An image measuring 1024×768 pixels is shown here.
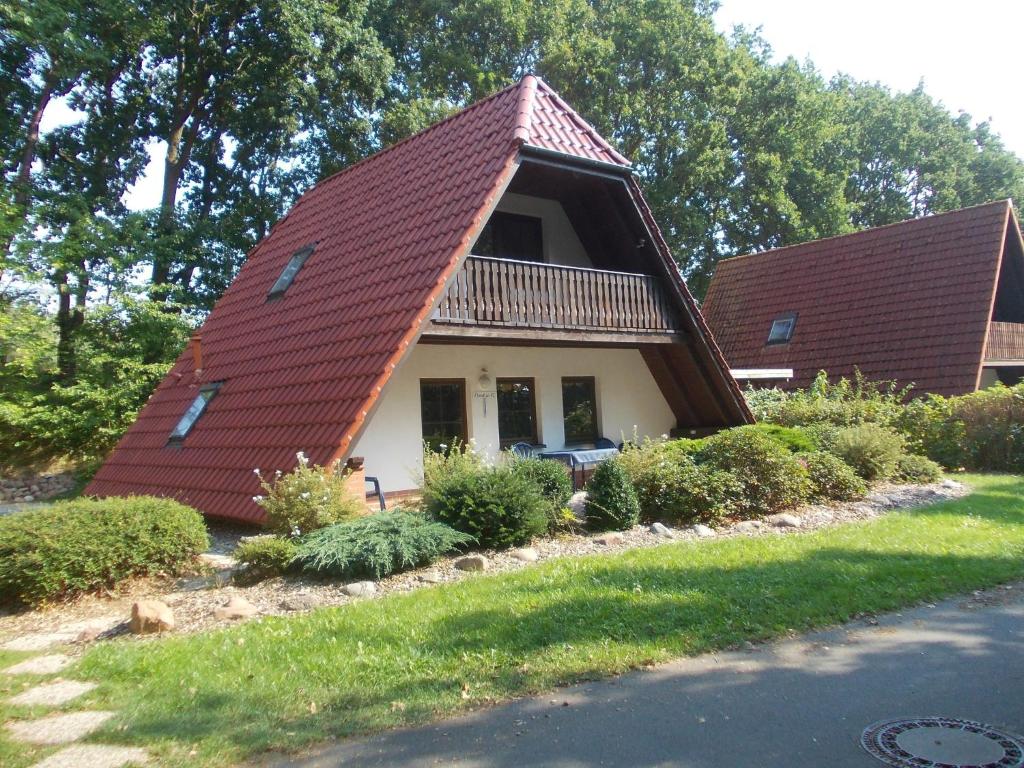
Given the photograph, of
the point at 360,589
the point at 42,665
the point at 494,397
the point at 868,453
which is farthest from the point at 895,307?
the point at 42,665

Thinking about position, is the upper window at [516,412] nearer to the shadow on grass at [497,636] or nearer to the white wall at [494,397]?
the white wall at [494,397]

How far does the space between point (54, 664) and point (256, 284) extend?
36.9 ft

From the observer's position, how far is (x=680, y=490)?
10766mm

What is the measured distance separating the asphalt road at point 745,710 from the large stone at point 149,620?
116 inches

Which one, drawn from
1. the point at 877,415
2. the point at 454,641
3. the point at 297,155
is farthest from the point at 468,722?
the point at 297,155

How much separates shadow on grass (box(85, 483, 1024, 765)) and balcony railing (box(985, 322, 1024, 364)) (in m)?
13.7

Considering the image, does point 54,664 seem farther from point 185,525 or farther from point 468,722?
point 468,722

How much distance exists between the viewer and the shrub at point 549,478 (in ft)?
32.4

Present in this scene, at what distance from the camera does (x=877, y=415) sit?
54.1 ft

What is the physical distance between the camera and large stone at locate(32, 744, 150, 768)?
4172 mm

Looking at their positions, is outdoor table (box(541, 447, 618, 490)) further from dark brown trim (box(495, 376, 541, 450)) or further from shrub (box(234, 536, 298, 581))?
shrub (box(234, 536, 298, 581))

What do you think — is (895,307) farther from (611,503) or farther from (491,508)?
(491,508)

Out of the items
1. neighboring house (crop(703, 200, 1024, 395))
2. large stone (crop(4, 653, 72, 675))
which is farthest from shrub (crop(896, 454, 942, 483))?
large stone (crop(4, 653, 72, 675))

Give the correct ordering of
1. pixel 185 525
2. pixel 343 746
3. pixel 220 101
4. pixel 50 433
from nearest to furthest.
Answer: pixel 343 746 < pixel 185 525 < pixel 50 433 < pixel 220 101
